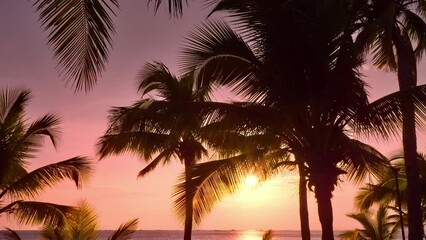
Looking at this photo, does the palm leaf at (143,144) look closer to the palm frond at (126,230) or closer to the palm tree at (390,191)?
the palm frond at (126,230)

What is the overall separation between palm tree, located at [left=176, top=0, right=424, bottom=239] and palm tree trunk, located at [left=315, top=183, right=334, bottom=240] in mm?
18

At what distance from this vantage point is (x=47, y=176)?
12.7 metres

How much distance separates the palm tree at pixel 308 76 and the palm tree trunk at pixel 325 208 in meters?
0.02

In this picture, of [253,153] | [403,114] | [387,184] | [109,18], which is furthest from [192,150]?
[109,18]

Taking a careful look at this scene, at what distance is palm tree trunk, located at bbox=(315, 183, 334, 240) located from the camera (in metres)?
9.57

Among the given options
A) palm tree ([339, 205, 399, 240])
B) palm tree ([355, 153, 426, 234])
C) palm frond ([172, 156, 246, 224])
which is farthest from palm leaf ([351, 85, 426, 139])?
palm tree ([339, 205, 399, 240])

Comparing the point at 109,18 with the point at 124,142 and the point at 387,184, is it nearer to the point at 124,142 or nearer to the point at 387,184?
the point at 124,142

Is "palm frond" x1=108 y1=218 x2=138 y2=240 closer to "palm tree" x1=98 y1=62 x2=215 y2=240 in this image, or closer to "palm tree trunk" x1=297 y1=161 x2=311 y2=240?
"palm tree" x1=98 y1=62 x2=215 y2=240

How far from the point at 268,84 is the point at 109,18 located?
5.67 m

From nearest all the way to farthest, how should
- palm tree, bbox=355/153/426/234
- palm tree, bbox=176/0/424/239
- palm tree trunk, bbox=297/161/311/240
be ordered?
palm tree, bbox=176/0/424/239 → palm tree trunk, bbox=297/161/311/240 → palm tree, bbox=355/153/426/234

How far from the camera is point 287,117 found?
32.0ft

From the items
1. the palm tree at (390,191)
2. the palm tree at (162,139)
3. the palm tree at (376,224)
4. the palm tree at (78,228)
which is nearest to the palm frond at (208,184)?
the palm tree at (162,139)

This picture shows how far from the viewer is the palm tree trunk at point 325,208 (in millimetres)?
9570

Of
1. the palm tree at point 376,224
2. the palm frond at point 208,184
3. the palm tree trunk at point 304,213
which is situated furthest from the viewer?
the palm tree at point 376,224
